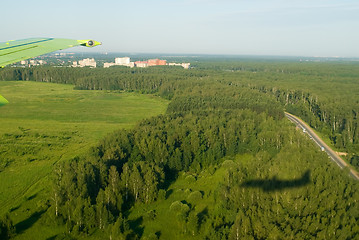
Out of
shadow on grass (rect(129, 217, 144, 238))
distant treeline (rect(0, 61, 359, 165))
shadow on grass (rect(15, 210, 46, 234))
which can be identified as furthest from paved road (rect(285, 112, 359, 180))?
shadow on grass (rect(15, 210, 46, 234))

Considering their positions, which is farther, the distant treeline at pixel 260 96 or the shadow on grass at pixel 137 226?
the distant treeline at pixel 260 96

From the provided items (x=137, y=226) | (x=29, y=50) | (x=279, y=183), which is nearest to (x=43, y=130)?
(x=137, y=226)

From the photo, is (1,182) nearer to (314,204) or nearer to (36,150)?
(36,150)

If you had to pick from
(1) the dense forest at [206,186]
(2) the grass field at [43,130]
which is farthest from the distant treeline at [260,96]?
(2) the grass field at [43,130]

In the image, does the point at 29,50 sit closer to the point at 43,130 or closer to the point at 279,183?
the point at 279,183

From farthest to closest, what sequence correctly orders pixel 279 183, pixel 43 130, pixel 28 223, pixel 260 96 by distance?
pixel 260 96 → pixel 43 130 → pixel 28 223 → pixel 279 183

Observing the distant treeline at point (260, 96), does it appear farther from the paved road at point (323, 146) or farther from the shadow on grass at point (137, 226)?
the shadow on grass at point (137, 226)

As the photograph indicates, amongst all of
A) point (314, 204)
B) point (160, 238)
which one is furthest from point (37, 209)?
point (314, 204)
